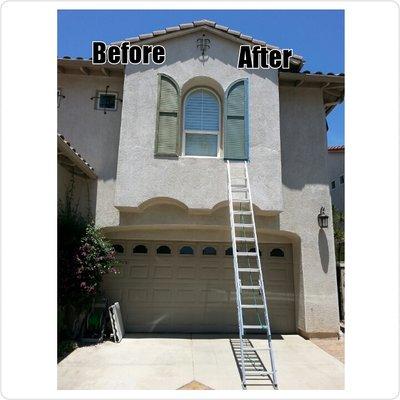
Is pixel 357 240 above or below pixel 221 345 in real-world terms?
above

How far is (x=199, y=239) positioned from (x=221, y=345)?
2.70 m

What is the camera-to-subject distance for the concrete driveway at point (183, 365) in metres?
5.38

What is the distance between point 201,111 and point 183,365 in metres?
5.72

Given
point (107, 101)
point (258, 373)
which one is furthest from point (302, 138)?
point (258, 373)

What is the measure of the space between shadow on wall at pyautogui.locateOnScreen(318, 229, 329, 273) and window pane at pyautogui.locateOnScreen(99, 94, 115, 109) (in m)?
6.30

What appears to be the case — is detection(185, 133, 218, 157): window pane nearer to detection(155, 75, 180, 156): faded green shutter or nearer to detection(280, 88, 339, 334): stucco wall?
detection(155, 75, 180, 156): faded green shutter

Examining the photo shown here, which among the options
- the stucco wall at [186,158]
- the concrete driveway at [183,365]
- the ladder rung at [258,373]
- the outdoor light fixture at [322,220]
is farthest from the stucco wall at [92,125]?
the outdoor light fixture at [322,220]

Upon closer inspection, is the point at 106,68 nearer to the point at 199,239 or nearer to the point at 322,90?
the point at 199,239

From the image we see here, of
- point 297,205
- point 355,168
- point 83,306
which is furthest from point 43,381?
point 297,205

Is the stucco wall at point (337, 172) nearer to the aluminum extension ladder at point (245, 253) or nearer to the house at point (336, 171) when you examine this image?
the house at point (336, 171)

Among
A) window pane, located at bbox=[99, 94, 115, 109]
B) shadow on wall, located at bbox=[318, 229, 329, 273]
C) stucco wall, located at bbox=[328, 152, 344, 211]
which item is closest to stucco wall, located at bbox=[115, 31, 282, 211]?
window pane, located at bbox=[99, 94, 115, 109]

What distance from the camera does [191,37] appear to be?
330 inches

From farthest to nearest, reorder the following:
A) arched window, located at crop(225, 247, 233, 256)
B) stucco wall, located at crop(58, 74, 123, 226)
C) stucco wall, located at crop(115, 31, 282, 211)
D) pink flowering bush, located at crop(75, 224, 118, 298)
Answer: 1. arched window, located at crop(225, 247, 233, 256)
2. stucco wall, located at crop(58, 74, 123, 226)
3. stucco wall, located at crop(115, 31, 282, 211)
4. pink flowering bush, located at crop(75, 224, 118, 298)

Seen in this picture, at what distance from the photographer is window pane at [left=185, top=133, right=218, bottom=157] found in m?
8.23
